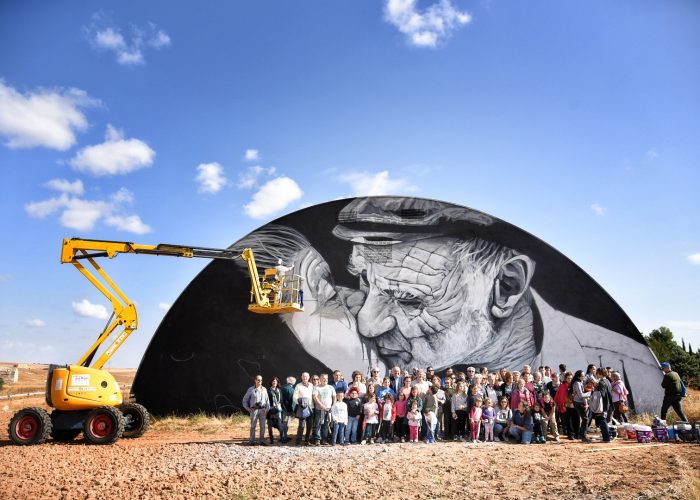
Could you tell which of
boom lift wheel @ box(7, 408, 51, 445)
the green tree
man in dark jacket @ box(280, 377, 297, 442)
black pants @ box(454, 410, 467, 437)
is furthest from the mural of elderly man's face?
the green tree

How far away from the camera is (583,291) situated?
17641 mm

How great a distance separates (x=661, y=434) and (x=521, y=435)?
305 centimetres

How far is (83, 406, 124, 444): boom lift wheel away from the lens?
11945 mm

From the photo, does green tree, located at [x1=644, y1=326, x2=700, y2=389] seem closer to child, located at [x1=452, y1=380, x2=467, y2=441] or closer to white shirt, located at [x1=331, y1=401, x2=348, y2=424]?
child, located at [x1=452, y1=380, x2=467, y2=441]

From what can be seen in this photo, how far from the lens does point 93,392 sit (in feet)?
40.5

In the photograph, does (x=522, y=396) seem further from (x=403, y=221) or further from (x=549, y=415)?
(x=403, y=221)

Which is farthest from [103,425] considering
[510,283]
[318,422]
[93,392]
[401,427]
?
[510,283]

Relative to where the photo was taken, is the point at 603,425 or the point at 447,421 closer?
the point at 603,425

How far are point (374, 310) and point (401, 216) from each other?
11.9ft

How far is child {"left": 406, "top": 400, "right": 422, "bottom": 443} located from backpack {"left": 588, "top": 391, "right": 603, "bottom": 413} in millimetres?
3954

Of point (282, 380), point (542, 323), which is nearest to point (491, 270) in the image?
point (542, 323)

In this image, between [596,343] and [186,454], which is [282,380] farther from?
[596,343]

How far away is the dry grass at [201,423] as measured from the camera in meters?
15.2

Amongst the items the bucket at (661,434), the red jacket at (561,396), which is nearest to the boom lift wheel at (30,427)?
the red jacket at (561,396)
